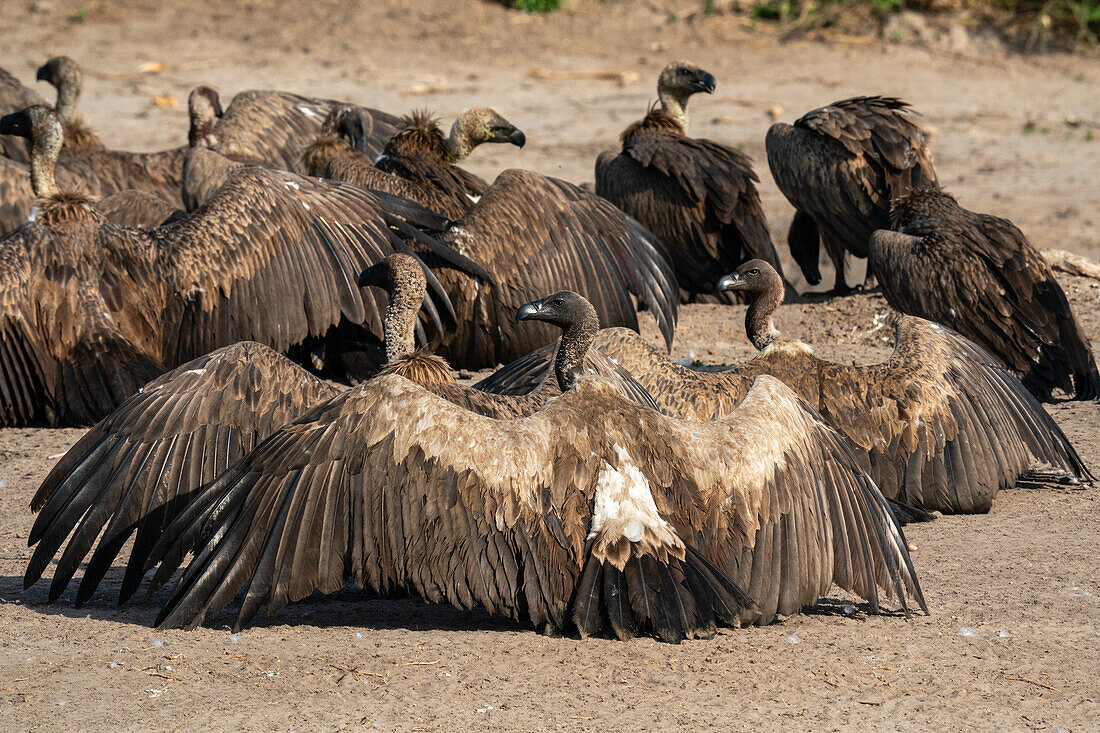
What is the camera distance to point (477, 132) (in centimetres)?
890

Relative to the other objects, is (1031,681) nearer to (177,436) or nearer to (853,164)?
(177,436)


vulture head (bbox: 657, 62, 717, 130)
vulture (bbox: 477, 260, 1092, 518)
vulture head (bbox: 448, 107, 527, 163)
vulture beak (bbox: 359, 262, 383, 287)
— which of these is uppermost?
vulture head (bbox: 657, 62, 717, 130)

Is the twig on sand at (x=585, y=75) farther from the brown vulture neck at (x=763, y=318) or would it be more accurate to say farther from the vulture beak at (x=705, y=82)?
the brown vulture neck at (x=763, y=318)

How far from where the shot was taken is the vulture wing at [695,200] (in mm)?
9094

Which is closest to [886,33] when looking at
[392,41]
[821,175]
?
[392,41]

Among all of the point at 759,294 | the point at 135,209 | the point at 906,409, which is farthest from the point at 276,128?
the point at 906,409

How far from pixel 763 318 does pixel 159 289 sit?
2841 mm

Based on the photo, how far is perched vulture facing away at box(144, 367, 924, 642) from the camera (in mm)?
3877

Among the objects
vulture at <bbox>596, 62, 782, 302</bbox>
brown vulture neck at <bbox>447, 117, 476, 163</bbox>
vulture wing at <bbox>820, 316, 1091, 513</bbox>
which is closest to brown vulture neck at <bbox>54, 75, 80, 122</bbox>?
brown vulture neck at <bbox>447, 117, 476, 163</bbox>

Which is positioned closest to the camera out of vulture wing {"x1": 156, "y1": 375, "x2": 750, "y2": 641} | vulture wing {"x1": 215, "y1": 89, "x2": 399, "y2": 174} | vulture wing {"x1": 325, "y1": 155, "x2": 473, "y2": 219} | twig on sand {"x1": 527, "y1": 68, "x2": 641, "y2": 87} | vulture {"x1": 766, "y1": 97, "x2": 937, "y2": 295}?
vulture wing {"x1": 156, "y1": 375, "x2": 750, "y2": 641}

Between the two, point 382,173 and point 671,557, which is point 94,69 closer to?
point 382,173

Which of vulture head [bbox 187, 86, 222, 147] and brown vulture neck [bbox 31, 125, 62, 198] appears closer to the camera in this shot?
brown vulture neck [bbox 31, 125, 62, 198]

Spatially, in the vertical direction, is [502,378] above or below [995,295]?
below

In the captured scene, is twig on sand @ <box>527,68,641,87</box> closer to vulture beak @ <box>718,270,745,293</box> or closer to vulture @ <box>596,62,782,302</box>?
vulture @ <box>596,62,782,302</box>
